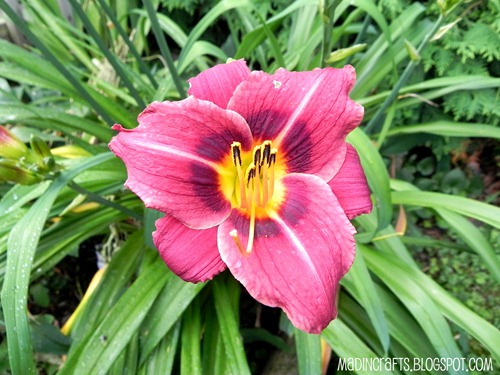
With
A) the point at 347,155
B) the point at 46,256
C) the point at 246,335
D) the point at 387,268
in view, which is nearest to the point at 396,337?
the point at 387,268

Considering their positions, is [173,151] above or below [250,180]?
above

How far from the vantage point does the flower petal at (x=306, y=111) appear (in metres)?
0.82

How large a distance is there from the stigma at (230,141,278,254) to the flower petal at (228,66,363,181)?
5cm

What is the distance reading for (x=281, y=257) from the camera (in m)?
0.79

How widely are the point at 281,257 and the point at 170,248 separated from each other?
0.65 feet

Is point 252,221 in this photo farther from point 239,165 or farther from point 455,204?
point 455,204

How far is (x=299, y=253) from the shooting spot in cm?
79

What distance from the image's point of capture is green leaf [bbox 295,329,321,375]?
1.21 metres

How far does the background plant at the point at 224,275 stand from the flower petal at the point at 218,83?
0.31 m

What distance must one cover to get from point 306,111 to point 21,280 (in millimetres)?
700

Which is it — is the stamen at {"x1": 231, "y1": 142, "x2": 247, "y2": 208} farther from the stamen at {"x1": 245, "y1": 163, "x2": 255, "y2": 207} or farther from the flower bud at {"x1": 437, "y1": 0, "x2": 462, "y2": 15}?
the flower bud at {"x1": 437, "y1": 0, "x2": 462, "y2": 15}

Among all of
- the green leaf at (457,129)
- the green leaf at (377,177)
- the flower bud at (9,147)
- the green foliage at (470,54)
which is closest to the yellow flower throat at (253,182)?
the green leaf at (377,177)

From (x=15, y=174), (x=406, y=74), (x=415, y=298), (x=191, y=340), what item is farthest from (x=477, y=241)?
(x=15, y=174)

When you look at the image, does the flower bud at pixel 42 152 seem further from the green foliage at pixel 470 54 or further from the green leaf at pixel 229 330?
the green foliage at pixel 470 54
